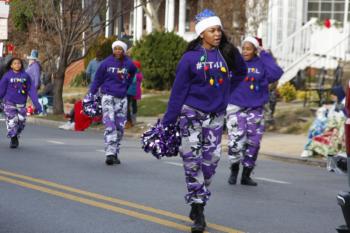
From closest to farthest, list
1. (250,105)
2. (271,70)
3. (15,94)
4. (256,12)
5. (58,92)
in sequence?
(250,105) < (271,70) < (15,94) < (58,92) < (256,12)

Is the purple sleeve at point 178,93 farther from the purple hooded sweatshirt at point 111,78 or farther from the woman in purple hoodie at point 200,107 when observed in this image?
the purple hooded sweatshirt at point 111,78

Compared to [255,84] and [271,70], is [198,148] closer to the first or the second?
[255,84]

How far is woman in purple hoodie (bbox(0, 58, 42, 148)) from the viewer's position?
14516mm

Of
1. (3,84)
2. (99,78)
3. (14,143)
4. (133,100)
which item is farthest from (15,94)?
(133,100)

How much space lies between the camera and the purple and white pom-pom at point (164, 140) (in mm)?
7691

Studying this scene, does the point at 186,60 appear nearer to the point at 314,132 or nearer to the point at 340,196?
the point at 340,196

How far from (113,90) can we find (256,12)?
16.3m

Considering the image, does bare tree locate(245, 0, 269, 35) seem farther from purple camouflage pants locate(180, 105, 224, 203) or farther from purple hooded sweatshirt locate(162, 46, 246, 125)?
purple camouflage pants locate(180, 105, 224, 203)

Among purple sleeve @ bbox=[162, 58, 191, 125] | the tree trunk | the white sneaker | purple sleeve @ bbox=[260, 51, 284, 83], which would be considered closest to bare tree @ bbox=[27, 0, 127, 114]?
the tree trunk

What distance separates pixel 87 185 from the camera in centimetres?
1035

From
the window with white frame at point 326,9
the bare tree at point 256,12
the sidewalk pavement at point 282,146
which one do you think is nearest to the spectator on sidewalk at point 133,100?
the sidewalk pavement at point 282,146

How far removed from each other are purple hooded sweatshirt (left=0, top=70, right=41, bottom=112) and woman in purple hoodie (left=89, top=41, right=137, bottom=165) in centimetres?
238

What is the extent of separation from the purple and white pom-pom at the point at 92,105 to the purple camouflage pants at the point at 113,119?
4.6 inches

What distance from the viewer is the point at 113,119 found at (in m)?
12.6
